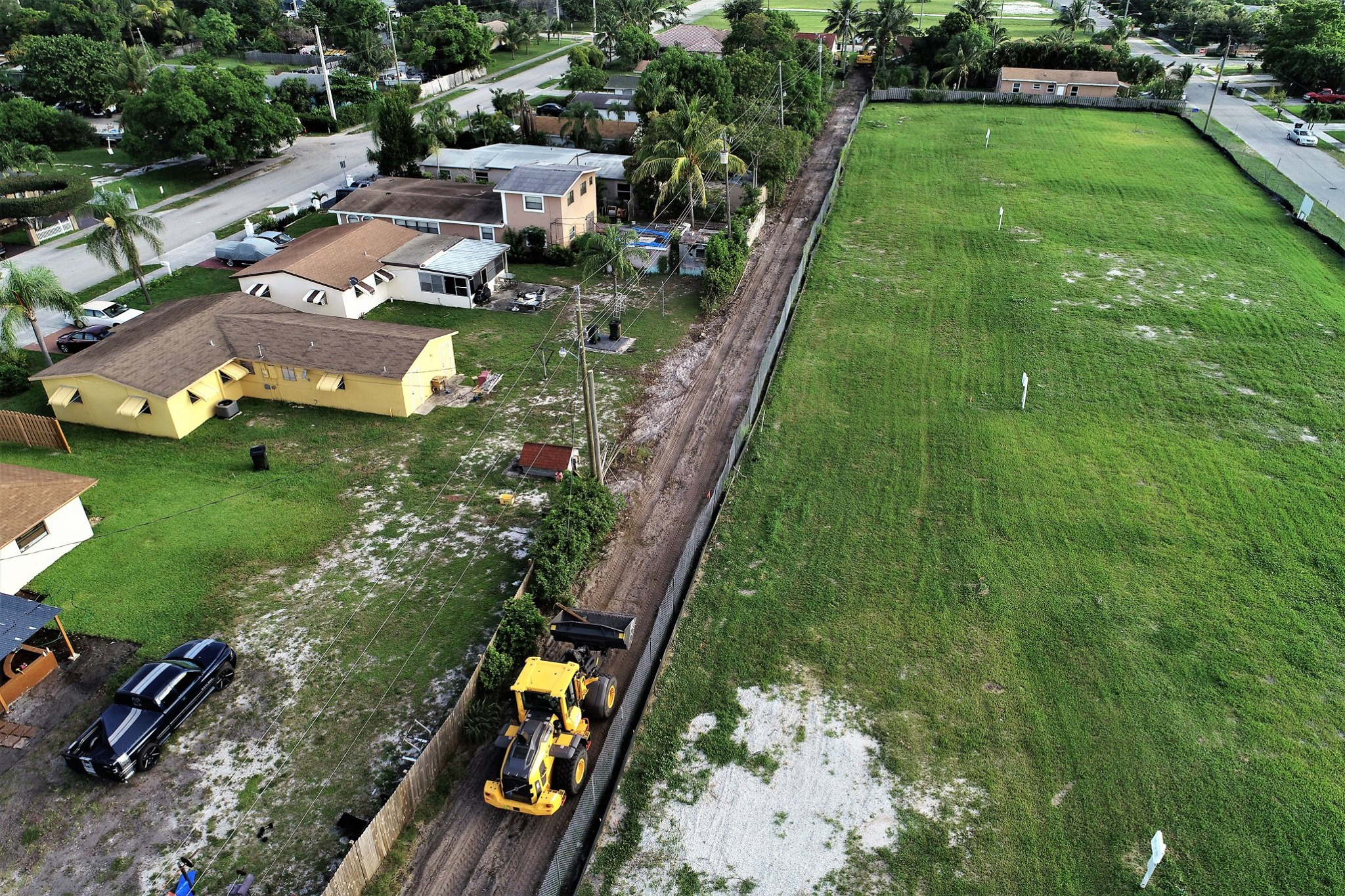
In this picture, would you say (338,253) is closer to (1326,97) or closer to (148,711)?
(148,711)

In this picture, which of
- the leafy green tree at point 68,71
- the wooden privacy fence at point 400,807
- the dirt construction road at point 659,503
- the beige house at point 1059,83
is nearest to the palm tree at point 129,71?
the leafy green tree at point 68,71

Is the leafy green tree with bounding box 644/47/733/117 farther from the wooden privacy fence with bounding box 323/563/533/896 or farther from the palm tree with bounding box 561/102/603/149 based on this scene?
the wooden privacy fence with bounding box 323/563/533/896

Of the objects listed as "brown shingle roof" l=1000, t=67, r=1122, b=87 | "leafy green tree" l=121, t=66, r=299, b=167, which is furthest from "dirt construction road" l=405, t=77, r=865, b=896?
"brown shingle roof" l=1000, t=67, r=1122, b=87

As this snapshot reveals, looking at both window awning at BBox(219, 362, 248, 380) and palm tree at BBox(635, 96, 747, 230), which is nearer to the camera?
window awning at BBox(219, 362, 248, 380)

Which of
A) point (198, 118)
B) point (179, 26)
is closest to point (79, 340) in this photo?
point (198, 118)

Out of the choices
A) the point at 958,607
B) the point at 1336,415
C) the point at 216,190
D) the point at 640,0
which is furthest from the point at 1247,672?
the point at 640,0

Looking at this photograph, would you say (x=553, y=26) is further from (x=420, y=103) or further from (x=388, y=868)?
(x=388, y=868)
